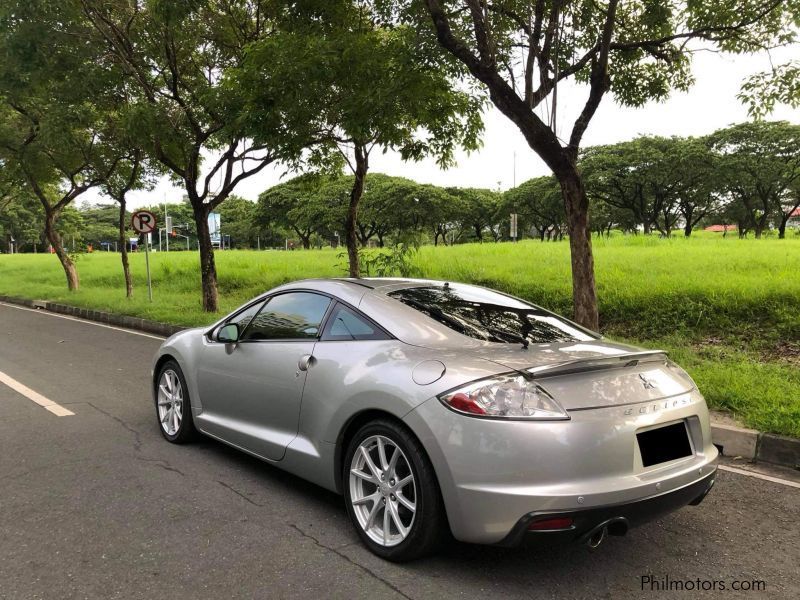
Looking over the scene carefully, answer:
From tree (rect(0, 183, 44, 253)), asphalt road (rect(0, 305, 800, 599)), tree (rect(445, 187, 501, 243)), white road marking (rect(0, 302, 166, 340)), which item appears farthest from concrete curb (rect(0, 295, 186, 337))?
tree (rect(0, 183, 44, 253))

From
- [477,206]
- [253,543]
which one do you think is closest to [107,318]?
[253,543]

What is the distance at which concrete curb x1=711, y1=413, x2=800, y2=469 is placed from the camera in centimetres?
432

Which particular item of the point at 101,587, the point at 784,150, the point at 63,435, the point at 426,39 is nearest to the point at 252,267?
the point at 426,39

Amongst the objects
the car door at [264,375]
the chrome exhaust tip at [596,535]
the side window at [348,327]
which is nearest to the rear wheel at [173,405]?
the car door at [264,375]

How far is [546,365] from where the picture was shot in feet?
8.90

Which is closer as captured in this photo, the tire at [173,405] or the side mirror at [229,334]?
the side mirror at [229,334]

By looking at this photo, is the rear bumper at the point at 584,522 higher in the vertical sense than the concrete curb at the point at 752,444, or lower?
higher

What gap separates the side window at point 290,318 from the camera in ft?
12.0

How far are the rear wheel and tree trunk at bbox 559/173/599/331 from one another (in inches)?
175

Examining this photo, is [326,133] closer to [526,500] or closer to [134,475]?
[134,475]

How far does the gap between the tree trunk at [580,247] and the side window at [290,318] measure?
13.1 feet

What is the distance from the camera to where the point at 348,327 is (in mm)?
3428

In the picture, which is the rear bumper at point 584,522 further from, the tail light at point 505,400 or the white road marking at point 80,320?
the white road marking at point 80,320

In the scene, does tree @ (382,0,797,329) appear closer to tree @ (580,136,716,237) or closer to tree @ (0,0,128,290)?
tree @ (0,0,128,290)
